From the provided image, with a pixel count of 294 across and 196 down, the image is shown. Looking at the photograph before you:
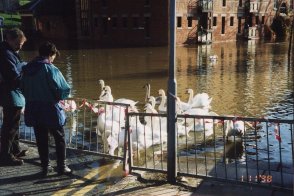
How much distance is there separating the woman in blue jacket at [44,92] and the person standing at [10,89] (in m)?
0.45

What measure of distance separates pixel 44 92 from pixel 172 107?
6.03ft

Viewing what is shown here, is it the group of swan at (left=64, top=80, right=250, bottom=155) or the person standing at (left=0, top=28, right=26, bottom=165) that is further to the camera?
the group of swan at (left=64, top=80, right=250, bottom=155)

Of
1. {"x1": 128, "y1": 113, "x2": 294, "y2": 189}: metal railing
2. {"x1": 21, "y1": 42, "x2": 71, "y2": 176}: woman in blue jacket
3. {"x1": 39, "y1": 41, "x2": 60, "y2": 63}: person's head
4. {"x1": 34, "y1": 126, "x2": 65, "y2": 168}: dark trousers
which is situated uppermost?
{"x1": 39, "y1": 41, "x2": 60, "y2": 63}: person's head

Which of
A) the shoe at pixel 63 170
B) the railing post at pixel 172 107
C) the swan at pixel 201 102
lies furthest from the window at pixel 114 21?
the railing post at pixel 172 107

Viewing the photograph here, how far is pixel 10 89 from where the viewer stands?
707 centimetres

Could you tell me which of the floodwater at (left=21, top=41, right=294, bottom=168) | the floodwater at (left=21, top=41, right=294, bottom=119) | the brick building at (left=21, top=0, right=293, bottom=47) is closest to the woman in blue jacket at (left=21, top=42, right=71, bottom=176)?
the floodwater at (left=21, top=41, right=294, bottom=168)

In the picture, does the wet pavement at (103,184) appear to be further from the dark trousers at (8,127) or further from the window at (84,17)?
the window at (84,17)

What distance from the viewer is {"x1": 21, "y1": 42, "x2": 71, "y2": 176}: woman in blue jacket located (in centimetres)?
642

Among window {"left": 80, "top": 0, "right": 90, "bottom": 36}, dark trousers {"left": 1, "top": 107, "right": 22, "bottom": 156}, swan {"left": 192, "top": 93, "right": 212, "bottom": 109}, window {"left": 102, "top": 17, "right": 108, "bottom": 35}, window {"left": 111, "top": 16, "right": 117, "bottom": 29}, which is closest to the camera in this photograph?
dark trousers {"left": 1, "top": 107, "right": 22, "bottom": 156}

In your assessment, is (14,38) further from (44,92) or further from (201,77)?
(201,77)

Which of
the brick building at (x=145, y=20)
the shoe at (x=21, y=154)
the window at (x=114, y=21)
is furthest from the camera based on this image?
the window at (x=114, y=21)

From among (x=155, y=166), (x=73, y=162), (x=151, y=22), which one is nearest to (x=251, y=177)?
(x=155, y=166)

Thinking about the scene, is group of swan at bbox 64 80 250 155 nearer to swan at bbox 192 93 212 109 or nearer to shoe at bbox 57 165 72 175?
swan at bbox 192 93 212 109

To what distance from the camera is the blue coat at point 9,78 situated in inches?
271
